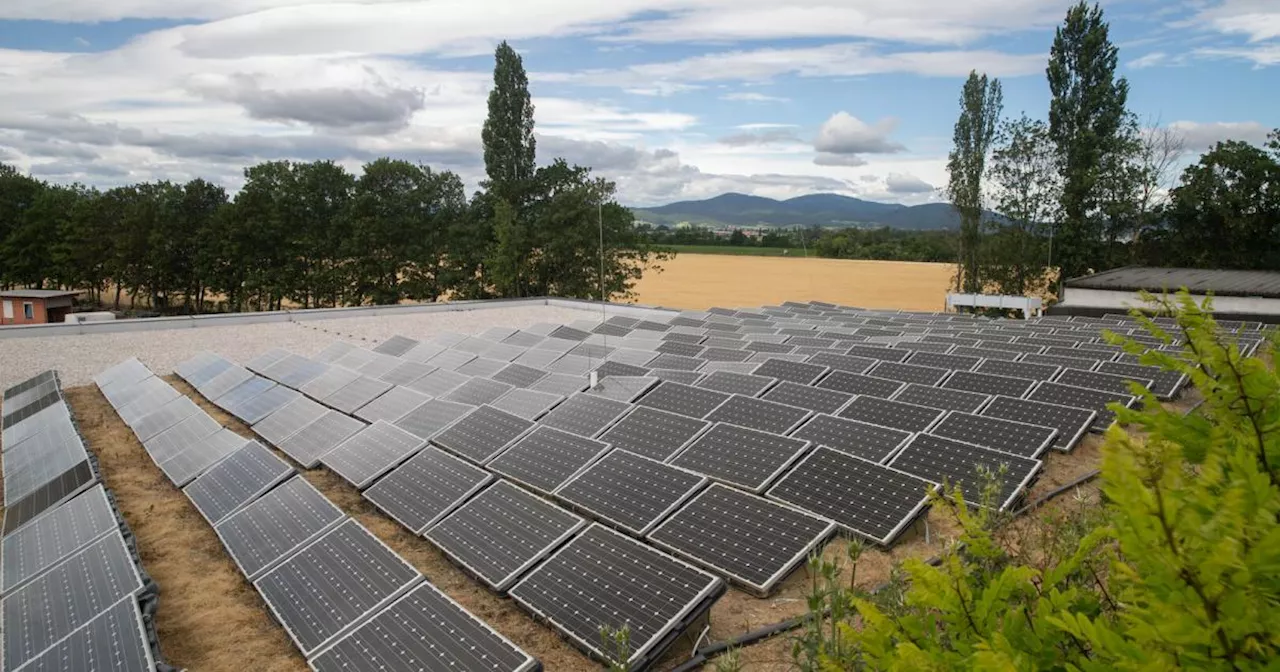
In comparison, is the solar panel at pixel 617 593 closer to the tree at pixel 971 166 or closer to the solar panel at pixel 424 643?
the solar panel at pixel 424 643

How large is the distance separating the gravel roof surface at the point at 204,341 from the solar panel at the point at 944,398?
62.3 ft

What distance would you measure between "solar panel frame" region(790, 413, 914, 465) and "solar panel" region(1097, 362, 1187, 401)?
539cm

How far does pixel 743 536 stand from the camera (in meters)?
Result: 7.27

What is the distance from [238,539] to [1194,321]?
9.05 meters

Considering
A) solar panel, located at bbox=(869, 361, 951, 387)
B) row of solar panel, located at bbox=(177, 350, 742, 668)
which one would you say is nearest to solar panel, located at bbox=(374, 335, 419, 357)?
row of solar panel, located at bbox=(177, 350, 742, 668)

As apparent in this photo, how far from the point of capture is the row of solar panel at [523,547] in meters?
5.79

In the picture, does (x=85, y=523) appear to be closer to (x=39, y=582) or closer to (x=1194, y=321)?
(x=39, y=582)

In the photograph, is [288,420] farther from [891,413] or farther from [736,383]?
[891,413]

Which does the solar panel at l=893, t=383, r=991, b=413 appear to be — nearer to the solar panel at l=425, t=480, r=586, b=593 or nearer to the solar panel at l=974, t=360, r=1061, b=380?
the solar panel at l=974, t=360, r=1061, b=380

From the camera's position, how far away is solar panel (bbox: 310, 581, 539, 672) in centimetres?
527

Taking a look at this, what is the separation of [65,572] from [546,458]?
5.35m

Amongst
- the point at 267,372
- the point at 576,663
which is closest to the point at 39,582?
the point at 576,663

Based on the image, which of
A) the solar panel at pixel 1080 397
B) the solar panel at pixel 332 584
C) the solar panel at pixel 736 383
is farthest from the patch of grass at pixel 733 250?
the solar panel at pixel 332 584

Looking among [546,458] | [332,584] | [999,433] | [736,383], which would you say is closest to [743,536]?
[546,458]
